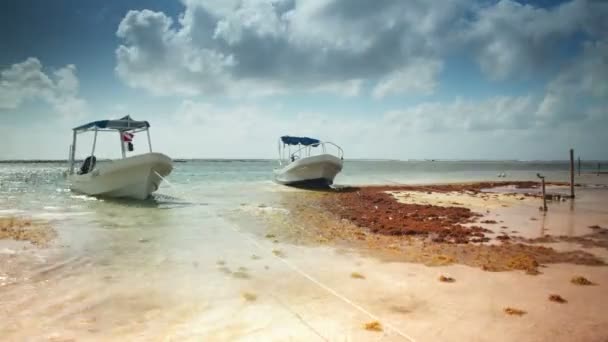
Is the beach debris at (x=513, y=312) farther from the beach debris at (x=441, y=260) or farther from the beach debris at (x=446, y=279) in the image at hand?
the beach debris at (x=441, y=260)

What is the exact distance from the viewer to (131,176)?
66.8ft

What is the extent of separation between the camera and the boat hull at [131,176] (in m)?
19.9

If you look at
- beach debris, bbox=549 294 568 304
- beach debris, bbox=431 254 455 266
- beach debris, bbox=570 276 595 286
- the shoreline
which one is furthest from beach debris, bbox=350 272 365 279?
beach debris, bbox=570 276 595 286

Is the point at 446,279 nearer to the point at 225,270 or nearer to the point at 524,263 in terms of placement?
the point at 524,263

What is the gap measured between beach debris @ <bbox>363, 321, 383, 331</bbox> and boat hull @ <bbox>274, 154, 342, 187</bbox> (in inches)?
951

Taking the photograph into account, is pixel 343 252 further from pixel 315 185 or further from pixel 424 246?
pixel 315 185

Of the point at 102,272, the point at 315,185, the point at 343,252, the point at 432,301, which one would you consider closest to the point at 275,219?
the point at 343,252

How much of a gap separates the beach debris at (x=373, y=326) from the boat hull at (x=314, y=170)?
951 inches

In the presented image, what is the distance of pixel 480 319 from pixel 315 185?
26156 mm

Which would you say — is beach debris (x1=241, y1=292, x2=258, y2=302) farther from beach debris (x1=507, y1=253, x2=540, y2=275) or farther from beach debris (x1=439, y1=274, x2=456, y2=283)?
beach debris (x1=507, y1=253, x2=540, y2=275)

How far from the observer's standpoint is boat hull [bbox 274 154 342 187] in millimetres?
29281

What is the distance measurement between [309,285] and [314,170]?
23.3 m

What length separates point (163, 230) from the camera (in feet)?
40.5

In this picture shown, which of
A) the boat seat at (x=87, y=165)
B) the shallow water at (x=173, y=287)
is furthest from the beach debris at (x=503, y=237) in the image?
the boat seat at (x=87, y=165)
